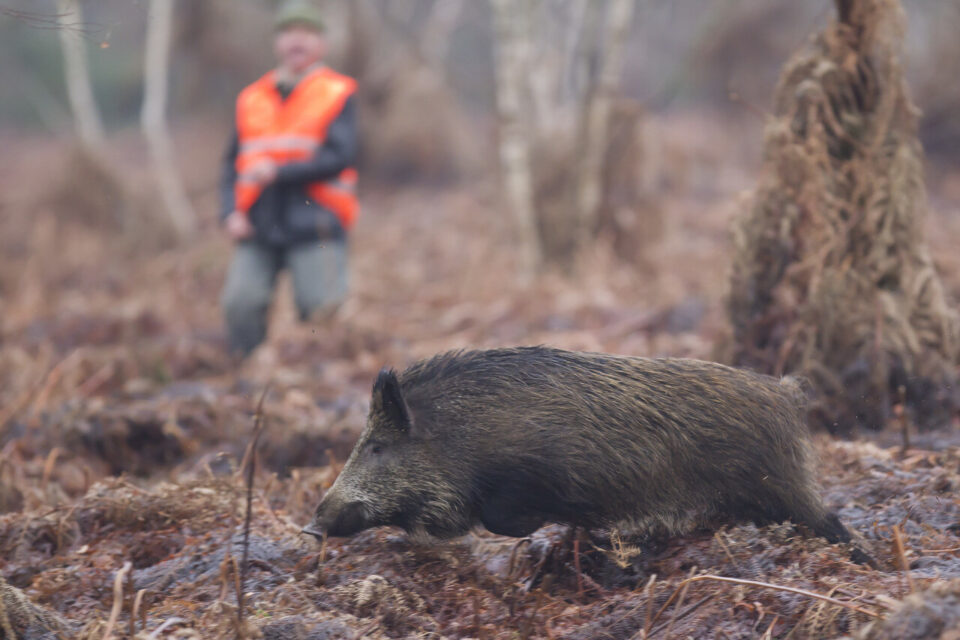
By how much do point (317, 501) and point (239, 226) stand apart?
3712mm

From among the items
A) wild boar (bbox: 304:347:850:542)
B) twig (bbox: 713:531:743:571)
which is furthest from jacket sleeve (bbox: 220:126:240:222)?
twig (bbox: 713:531:743:571)

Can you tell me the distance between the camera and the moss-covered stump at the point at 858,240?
16.2 ft

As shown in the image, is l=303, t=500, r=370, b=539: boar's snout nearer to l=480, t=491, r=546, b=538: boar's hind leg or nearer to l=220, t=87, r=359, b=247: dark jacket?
l=480, t=491, r=546, b=538: boar's hind leg

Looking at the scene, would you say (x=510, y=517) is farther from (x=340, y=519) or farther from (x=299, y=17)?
(x=299, y=17)

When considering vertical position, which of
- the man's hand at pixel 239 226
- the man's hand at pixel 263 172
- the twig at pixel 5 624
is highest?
the man's hand at pixel 263 172

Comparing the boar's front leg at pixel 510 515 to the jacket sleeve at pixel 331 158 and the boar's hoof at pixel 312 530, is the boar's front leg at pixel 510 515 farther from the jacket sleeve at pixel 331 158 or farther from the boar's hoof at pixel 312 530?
the jacket sleeve at pixel 331 158

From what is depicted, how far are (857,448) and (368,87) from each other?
17.7m

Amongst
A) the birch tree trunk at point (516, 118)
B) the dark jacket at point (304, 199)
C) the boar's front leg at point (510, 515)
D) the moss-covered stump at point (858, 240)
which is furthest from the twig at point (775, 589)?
the birch tree trunk at point (516, 118)

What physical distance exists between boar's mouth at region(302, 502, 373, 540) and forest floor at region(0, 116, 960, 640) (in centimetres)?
12

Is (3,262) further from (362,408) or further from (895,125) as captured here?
(895,125)

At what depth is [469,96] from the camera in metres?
37.8

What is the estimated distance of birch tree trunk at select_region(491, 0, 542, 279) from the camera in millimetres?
10883

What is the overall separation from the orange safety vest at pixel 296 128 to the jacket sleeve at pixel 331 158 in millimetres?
63

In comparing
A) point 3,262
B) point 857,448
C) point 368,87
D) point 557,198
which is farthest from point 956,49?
point 3,262
